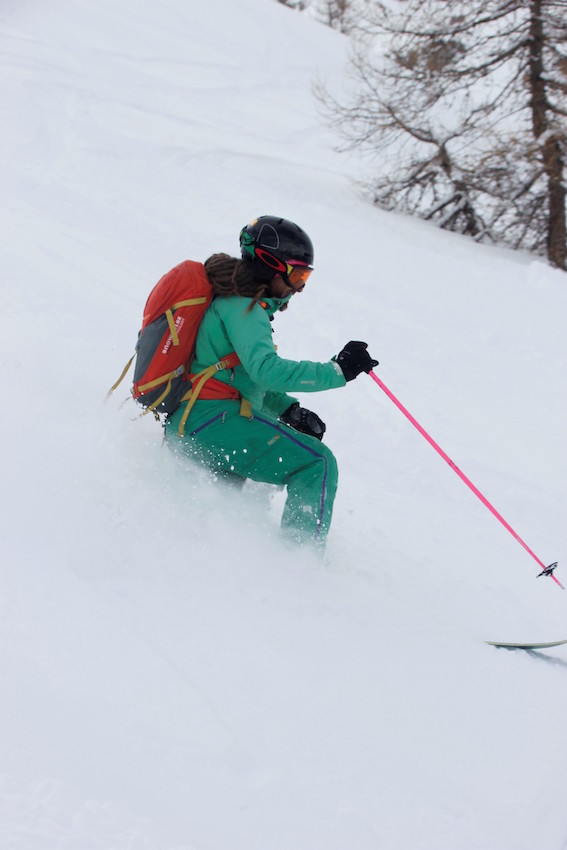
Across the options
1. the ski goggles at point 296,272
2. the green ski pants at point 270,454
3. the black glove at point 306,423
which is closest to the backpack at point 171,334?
the green ski pants at point 270,454

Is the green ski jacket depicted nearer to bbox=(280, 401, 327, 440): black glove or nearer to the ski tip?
bbox=(280, 401, 327, 440): black glove

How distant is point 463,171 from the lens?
12406mm

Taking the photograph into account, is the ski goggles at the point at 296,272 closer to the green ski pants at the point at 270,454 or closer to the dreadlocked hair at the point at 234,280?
the dreadlocked hair at the point at 234,280

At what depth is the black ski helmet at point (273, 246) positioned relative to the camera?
3646mm

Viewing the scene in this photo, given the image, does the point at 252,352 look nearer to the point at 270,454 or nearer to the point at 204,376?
the point at 204,376

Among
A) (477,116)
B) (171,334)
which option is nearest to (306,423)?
(171,334)

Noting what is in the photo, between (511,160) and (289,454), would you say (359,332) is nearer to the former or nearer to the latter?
(289,454)

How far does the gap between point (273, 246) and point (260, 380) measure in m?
0.64

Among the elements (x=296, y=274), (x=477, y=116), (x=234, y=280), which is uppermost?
(x=477, y=116)

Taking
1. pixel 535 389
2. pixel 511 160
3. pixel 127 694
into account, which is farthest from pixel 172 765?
pixel 511 160

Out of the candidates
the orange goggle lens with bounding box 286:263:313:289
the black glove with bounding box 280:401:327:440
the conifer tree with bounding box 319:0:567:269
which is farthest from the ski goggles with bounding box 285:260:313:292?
the conifer tree with bounding box 319:0:567:269

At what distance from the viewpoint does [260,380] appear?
3551mm

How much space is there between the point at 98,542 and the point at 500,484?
→ 3761mm

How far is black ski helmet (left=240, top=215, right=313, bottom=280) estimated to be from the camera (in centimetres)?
365
